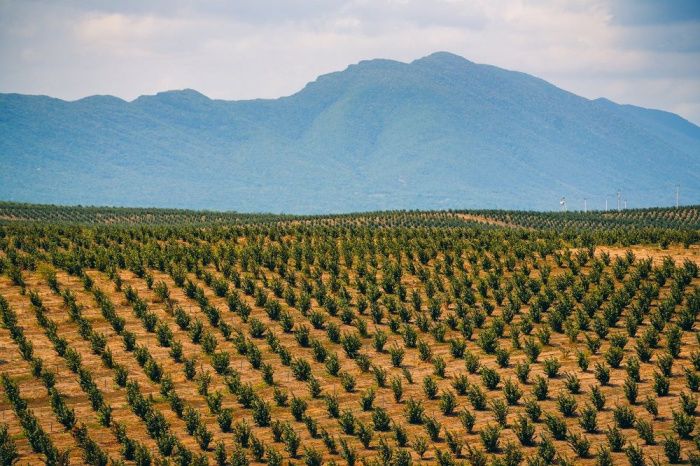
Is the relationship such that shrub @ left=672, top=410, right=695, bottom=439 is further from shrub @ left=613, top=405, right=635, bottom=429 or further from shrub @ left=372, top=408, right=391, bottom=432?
shrub @ left=372, top=408, right=391, bottom=432

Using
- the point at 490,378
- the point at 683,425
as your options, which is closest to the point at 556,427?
the point at 683,425

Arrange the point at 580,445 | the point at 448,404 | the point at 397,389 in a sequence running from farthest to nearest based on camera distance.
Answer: the point at 397,389, the point at 448,404, the point at 580,445

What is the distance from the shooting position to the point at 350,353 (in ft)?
133

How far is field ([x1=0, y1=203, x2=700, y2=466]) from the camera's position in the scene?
1203 inches

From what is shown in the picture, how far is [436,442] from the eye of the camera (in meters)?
31.1

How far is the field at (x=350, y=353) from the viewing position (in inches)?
1203

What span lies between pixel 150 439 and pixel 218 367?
6.43 meters

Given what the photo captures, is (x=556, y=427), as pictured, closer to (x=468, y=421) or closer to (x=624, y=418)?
(x=624, y=418)

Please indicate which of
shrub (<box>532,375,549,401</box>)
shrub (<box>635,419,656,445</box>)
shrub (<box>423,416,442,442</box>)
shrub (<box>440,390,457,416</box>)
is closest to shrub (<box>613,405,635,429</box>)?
shrub (<box>635,419,656,445</box>)

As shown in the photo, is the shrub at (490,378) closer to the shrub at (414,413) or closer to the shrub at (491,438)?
the shrub at (414,413)

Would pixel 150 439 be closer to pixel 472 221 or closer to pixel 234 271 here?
pixel 234 271

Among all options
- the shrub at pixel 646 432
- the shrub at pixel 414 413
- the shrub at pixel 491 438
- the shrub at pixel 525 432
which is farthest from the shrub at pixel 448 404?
the shrub at pixel 646 432

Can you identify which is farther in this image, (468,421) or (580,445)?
(468,421)

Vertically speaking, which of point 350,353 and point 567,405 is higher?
point 567,405
